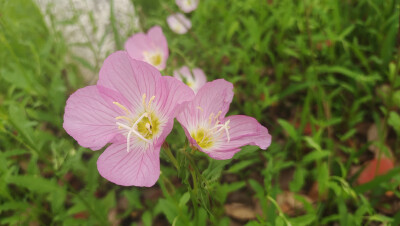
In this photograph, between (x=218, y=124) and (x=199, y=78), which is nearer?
(x=218, y=124)

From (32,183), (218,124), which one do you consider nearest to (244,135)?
(218,124)

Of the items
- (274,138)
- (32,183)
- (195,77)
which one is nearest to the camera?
(32,183)

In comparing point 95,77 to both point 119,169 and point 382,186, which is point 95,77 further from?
point 382,186

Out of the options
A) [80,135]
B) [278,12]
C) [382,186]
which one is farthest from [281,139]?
[80,135]

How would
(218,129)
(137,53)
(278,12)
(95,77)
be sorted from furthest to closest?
(95,77) < (278,12) < (137,53) < (218,129)

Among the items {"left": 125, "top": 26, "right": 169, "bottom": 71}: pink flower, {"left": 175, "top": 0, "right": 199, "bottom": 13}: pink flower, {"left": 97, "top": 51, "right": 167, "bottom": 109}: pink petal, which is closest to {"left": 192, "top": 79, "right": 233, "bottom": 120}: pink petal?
{"left": 97, "top": 51, "right": 167, "bottom": 109}: pink petal

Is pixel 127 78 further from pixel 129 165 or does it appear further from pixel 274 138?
pixel 274 138
